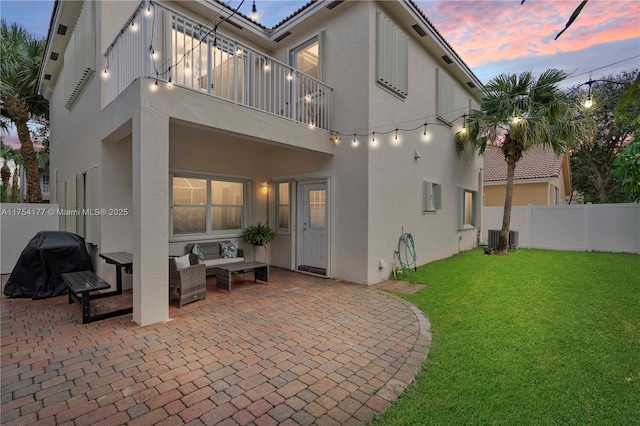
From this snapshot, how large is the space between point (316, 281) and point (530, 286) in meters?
4.50

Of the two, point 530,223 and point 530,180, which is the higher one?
point 530,180

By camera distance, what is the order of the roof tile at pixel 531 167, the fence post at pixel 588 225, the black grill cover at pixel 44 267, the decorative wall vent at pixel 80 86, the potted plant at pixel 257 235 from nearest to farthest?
the black grill cover at pixel 44 267 → the decorative wall vent at pixel 80 86 → the potted plant at pixel 257 235 → the fence post at pixel 588 225 → the roof tile at pixel 531 167

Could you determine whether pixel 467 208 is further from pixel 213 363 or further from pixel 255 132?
pixel 213 363

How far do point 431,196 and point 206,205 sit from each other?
6454 mm

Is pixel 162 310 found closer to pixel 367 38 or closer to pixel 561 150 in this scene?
pixel 367 38

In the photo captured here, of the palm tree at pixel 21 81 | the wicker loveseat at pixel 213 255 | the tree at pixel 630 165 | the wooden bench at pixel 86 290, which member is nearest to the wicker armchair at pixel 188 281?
the wooden bench at pixel 86 290

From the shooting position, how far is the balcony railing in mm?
4684

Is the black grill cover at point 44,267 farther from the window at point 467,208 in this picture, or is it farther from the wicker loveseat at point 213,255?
the window at point 467,208

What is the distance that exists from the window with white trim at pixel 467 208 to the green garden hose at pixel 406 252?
4.01 metres

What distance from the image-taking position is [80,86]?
7160 millimetres

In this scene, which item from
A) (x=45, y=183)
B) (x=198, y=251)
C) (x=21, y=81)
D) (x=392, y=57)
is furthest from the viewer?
(x=45, y=183)

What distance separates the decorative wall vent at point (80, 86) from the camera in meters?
6.40

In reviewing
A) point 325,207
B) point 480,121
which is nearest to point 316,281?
point 325,207

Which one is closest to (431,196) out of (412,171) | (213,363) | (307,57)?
(412,171)
